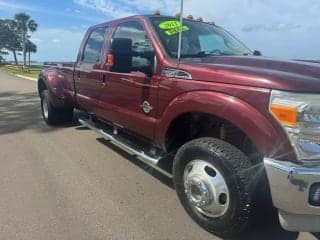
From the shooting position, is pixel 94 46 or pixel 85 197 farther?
pixel 94 46

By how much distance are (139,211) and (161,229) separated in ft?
1.45

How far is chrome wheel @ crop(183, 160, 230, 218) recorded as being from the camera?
3330 mm

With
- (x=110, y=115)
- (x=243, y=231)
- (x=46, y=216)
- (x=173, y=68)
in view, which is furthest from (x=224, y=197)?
(x=110, y=115)

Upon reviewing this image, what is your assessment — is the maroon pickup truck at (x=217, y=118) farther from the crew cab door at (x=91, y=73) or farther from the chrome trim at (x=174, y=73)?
the crew cab door at (x=91, y=73)

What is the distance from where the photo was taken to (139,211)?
4.00m

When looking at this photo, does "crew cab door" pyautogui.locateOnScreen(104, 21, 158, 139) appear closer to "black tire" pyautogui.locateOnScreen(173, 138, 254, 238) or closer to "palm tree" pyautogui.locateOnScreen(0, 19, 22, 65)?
"black tire" pyautogui.locateOnScreen(173, 138, 254, 238)

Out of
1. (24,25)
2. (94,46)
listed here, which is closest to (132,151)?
(94,46)

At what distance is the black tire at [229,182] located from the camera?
10.3 ft

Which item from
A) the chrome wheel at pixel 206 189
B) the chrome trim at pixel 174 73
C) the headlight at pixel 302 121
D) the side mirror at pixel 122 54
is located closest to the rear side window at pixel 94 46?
the side mirror at pixel 122 54

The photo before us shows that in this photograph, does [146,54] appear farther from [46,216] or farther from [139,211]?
[46,216]

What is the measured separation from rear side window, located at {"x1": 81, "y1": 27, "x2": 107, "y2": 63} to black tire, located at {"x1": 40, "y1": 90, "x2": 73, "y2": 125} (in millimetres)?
1707

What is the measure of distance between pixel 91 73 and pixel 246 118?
3.21 meters

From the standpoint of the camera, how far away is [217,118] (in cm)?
348

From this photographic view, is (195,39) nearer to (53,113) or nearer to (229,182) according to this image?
(229,182)
